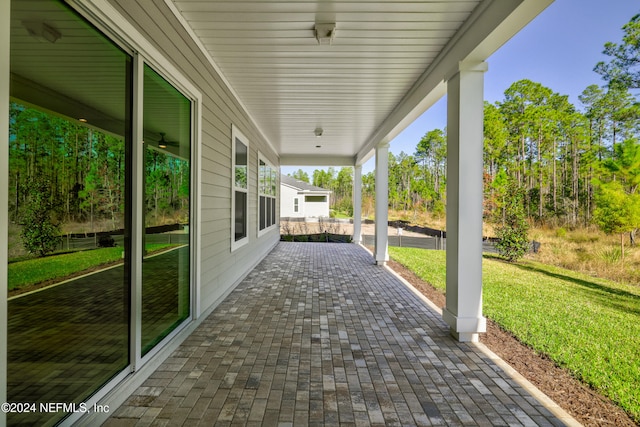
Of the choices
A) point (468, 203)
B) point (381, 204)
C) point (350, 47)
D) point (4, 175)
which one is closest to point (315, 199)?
point (381, 204)

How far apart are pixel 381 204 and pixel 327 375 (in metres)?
5.19

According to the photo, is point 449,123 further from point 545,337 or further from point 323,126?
point 323,126

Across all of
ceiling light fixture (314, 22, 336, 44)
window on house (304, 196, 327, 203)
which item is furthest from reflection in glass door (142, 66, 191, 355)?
window on house (304, 196, 327, 203)

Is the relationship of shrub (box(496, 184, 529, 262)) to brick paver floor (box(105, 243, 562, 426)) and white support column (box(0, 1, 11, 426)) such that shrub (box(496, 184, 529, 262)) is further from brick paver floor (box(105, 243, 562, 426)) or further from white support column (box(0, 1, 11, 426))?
white support column (box(0, 1, 11, 426))

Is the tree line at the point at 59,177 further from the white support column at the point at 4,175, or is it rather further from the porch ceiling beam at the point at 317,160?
the porch ceiling beam at the point at 317,160

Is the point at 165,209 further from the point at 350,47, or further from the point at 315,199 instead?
the point at 315,199

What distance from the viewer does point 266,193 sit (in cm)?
823

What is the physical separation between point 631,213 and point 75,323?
9450 millimetres

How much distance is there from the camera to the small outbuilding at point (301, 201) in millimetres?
25781

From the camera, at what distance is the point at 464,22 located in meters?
2.74

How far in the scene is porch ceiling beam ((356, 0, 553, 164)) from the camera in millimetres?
2168

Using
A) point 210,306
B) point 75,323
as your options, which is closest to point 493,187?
point 210,306

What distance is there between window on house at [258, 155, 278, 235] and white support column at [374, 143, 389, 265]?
2690mm

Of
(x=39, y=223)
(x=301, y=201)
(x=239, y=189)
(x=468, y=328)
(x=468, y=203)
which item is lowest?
(x=468, y=328)
